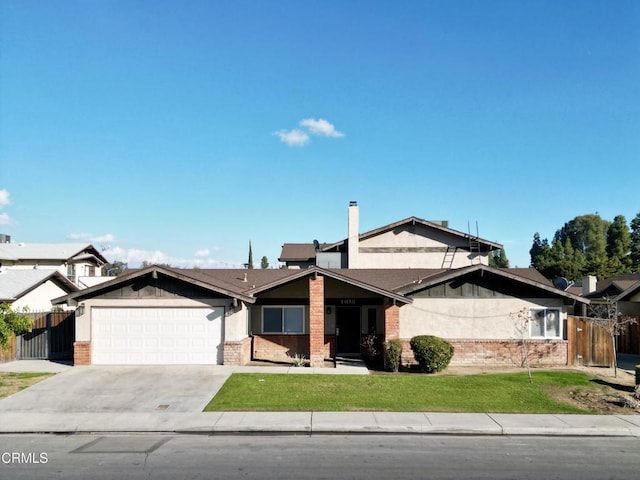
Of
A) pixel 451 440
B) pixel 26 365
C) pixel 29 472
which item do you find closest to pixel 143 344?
pixel 26 365

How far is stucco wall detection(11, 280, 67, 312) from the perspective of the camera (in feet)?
85.3

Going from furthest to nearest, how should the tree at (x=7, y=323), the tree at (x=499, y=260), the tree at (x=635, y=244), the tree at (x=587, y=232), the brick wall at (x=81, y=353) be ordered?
the tree at (x=587, y=232) → the tree at (x=499, y=260) → the tree at (x=635, y=244) → the brick wall at (x=81, y=353) → the tree at (x=7, y=323)

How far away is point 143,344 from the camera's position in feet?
62.1

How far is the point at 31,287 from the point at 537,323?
25.2 meters

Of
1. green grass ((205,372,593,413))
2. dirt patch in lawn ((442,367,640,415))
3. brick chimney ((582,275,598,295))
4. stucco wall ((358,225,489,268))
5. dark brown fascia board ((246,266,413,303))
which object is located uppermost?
stucco wall ((358,225,489,268))

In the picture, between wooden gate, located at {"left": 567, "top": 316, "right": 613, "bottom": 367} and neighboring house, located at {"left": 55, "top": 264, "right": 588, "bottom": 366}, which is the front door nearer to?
neighboring house, located at {"left": 55, "top": 264, "right": 588, "bottom": 366}

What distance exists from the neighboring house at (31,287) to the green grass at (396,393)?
1510cm

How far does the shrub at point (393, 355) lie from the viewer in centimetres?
1841

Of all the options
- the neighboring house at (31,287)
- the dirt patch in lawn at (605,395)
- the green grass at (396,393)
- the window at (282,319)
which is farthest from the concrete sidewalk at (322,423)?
the neighboring house at (31,287)

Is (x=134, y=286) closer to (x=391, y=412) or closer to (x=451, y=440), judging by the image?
(x=391, y=412)

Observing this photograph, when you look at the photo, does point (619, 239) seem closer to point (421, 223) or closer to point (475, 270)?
point (421, 223)

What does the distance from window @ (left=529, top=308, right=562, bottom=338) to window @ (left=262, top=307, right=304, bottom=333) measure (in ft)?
32.4

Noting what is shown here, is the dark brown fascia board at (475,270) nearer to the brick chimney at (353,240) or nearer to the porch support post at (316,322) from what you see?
the porch support post at (316,322)

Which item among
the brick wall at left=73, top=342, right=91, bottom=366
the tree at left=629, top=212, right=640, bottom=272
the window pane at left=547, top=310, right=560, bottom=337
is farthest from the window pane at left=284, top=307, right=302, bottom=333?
the tree at left=629, top=212, right=640, bottom=272
